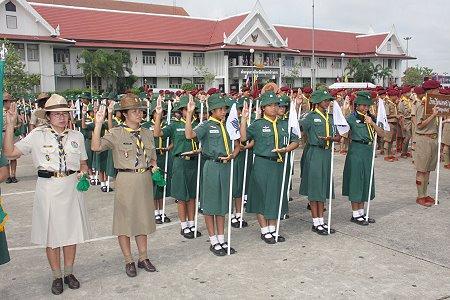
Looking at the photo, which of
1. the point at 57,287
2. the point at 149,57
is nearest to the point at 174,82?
the point at 149,57

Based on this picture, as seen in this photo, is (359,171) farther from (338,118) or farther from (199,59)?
(199,59)

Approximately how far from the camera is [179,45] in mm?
42062

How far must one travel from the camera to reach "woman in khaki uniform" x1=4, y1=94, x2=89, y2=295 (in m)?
4.63

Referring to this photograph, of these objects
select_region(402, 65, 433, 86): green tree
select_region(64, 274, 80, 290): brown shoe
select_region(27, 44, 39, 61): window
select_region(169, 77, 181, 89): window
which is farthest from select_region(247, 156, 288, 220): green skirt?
select_region(402, 65, 433, 86): green tree

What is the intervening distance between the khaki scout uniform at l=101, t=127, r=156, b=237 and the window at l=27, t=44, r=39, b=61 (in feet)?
112

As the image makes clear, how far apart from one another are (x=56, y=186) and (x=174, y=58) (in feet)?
130

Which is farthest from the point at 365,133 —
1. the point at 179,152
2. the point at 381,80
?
the point at 381,80

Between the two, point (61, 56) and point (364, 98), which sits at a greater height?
point (61, 56)

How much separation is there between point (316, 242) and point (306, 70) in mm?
46025

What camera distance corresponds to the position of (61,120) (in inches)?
187

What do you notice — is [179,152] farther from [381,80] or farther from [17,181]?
[381,80]

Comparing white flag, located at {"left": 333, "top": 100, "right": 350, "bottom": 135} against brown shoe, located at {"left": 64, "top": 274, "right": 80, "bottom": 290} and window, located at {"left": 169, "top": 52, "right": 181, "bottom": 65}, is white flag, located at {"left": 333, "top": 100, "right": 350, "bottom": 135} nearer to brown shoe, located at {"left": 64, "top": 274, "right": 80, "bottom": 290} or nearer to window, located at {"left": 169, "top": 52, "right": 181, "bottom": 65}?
brown shoe, located at {"left": 64, "top": 274, "right": 80, "bottom": 290}

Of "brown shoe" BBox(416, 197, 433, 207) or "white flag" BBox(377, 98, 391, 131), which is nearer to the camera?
"white flag" BBox(377, 98, 391, 131)

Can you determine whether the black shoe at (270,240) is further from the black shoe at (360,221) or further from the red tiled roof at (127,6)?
the red tiled roof at (127,6)
